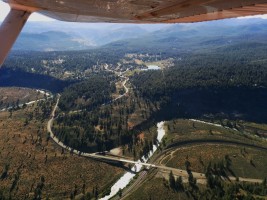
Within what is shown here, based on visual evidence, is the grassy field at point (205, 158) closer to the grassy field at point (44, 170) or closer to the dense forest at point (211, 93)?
the grassy field at point (44, 170)

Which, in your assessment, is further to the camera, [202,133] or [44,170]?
[202,133]

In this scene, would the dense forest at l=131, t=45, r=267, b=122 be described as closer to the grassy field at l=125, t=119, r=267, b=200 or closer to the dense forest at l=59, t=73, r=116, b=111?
the grassy field at l=125, t=119, r=267, b=200

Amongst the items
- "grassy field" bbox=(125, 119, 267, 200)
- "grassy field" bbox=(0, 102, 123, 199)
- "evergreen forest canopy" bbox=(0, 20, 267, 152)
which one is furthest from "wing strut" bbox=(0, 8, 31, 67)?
"evergreen forest canopy" bbox=(0, 20, 267, 152)

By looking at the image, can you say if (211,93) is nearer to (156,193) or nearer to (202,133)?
(202,133)

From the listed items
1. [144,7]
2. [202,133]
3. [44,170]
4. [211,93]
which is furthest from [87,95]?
[144,7]

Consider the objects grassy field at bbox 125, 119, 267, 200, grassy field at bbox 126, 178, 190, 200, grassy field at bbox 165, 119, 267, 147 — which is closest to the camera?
grassy field at bbox 126, 178, 190, 200

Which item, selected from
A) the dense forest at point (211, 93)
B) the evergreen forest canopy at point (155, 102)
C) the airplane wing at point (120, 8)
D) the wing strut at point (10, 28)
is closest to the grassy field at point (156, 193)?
the evergreen forest canopy at point (155, 102)
